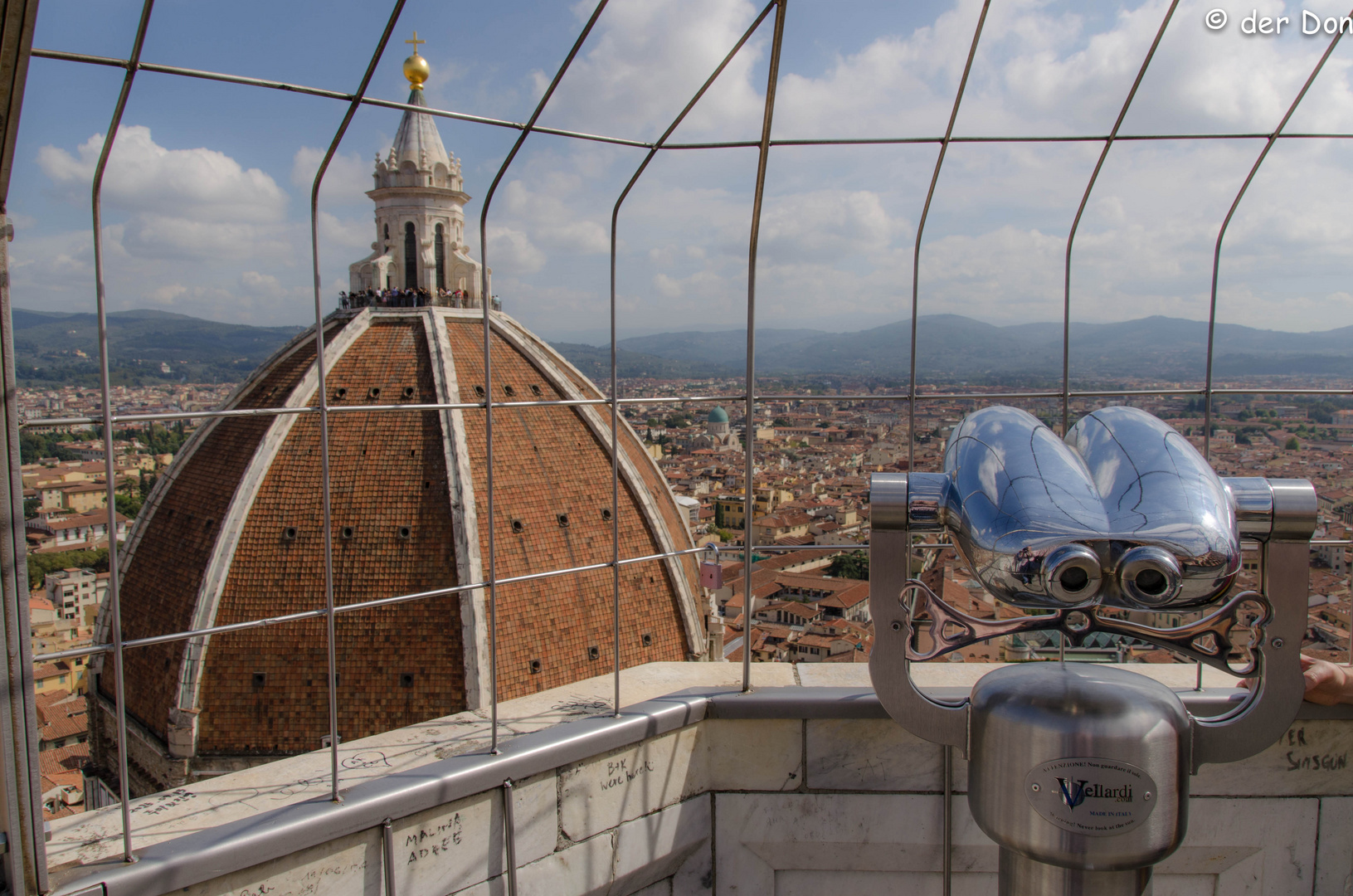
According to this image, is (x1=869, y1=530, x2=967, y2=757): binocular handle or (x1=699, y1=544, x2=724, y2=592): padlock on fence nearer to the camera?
(x1=869, y1=530, x2=967, y2=757): binocular handle

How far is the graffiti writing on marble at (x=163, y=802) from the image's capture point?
8.93 feet

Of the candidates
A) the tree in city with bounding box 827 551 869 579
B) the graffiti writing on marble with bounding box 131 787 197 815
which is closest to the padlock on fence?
the graffiti writing on marble with bounding box 131 787 197 815

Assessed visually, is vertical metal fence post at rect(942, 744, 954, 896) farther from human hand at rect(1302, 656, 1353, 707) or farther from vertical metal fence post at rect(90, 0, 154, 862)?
vertical metal fence post at rect(90, 0, 154, 862)

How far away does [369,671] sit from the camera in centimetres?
1911

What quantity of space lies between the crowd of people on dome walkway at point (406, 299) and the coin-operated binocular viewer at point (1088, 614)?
23590 millimetres

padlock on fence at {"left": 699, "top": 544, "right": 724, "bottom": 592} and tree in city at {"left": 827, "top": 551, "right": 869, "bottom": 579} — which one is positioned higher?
padlock on fence at {"left": 699, "top": 544, "right": 724, "bottom": 592}

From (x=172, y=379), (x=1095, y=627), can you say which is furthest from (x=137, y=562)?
(x=1095, y=627)

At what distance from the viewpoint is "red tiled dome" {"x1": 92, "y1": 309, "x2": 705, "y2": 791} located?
59.5 ft

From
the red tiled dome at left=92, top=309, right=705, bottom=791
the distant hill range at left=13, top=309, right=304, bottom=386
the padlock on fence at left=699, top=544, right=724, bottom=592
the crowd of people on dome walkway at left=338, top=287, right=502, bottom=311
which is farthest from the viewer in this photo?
the crowd of people on dome walkway at left=338, top=287, right=502, bottom=311

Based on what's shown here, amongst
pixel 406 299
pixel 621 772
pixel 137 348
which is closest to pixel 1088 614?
pixel 621 772

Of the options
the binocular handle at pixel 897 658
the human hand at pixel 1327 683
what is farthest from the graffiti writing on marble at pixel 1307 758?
the binocular handle at pixel 897 658

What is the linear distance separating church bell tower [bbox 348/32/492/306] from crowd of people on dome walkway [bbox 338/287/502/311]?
0.48 ft

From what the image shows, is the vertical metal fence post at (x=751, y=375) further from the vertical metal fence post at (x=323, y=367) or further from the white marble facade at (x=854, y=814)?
the vertical metal fence post at (x=323, y=367)

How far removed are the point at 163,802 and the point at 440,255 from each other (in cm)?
2563
